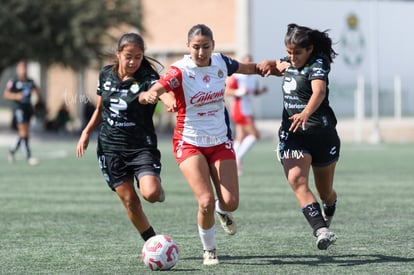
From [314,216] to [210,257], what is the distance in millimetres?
965

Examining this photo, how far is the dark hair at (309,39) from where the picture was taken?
8867 millimetres

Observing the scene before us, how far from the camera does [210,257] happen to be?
8438mm

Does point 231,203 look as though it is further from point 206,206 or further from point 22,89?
point 22,89

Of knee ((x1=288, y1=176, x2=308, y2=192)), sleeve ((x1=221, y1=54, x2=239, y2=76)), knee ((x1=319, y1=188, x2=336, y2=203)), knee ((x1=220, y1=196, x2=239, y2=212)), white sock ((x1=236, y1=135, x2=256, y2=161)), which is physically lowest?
white sock ((x1=236, y1=135, x2=256, y2=161))

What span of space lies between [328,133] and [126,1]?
107 feet

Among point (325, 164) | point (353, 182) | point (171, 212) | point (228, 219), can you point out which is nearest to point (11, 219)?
point (171, 212)

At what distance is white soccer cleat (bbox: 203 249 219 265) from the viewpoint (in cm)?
839

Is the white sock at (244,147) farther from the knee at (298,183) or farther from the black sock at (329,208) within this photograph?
the knee at (298,183)

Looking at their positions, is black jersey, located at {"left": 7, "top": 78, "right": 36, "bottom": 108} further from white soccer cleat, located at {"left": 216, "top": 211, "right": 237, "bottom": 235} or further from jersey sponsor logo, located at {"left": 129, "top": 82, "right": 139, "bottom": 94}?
jersey sponsor logo, located at {"left": 129, "top": 82, "right": 139, "bottom": 94}

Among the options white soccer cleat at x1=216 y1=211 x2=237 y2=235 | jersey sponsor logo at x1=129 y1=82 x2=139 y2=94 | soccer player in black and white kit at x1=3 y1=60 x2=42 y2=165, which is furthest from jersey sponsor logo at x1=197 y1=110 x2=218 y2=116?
soccer player in black and white kit at x1=3 y1=60 x2=42 y2=165

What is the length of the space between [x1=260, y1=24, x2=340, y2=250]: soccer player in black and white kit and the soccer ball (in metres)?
1.29

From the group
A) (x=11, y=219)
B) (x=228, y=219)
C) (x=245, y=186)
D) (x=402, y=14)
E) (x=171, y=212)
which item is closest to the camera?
(x=228, y=219)

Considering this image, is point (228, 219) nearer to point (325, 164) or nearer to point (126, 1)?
point (325, 164)

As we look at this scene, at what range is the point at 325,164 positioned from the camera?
920 centimetres
